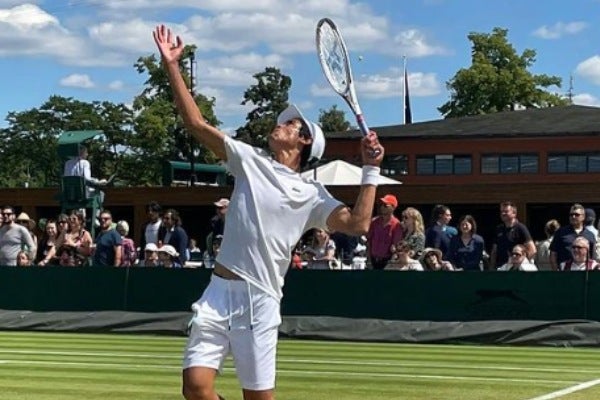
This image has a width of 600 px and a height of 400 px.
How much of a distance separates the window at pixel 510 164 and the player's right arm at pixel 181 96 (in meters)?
55.0

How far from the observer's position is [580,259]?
53.6ft

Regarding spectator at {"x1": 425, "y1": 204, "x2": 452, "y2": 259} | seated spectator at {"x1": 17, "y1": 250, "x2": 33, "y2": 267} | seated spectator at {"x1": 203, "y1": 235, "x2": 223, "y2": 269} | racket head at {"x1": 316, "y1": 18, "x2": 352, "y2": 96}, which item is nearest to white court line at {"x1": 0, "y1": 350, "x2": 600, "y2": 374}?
seated spectator at {"x1": 203, "y1": 235, "x2": 223, "y2": 269}

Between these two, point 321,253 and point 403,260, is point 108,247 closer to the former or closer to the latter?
point 321,253

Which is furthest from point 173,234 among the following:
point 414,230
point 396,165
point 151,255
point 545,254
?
point 396,165

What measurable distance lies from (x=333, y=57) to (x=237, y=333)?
206 centimetres

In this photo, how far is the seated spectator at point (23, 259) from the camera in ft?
65.8

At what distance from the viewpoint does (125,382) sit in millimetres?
11664

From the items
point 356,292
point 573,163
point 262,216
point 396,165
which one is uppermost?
point 573,163

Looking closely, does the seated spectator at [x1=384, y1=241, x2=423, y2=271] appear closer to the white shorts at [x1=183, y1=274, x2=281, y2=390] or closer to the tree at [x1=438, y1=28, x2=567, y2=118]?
the white shorts at [x1=183, y1=274, x2=281, y2=390]

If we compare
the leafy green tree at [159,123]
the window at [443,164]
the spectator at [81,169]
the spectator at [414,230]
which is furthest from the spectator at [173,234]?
the leafy green tree at [159,123]

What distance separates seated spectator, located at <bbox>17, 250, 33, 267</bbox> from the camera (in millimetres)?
20047

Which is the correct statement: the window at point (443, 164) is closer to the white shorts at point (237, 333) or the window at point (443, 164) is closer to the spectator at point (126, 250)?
the spectator at point (126, 250)

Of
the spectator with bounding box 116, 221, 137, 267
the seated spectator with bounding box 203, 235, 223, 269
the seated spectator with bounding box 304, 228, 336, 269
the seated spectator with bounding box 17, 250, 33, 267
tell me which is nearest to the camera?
the seated spectator with bounding box 203, 235, 223, 269

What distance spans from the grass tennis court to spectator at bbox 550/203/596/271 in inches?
57.4
